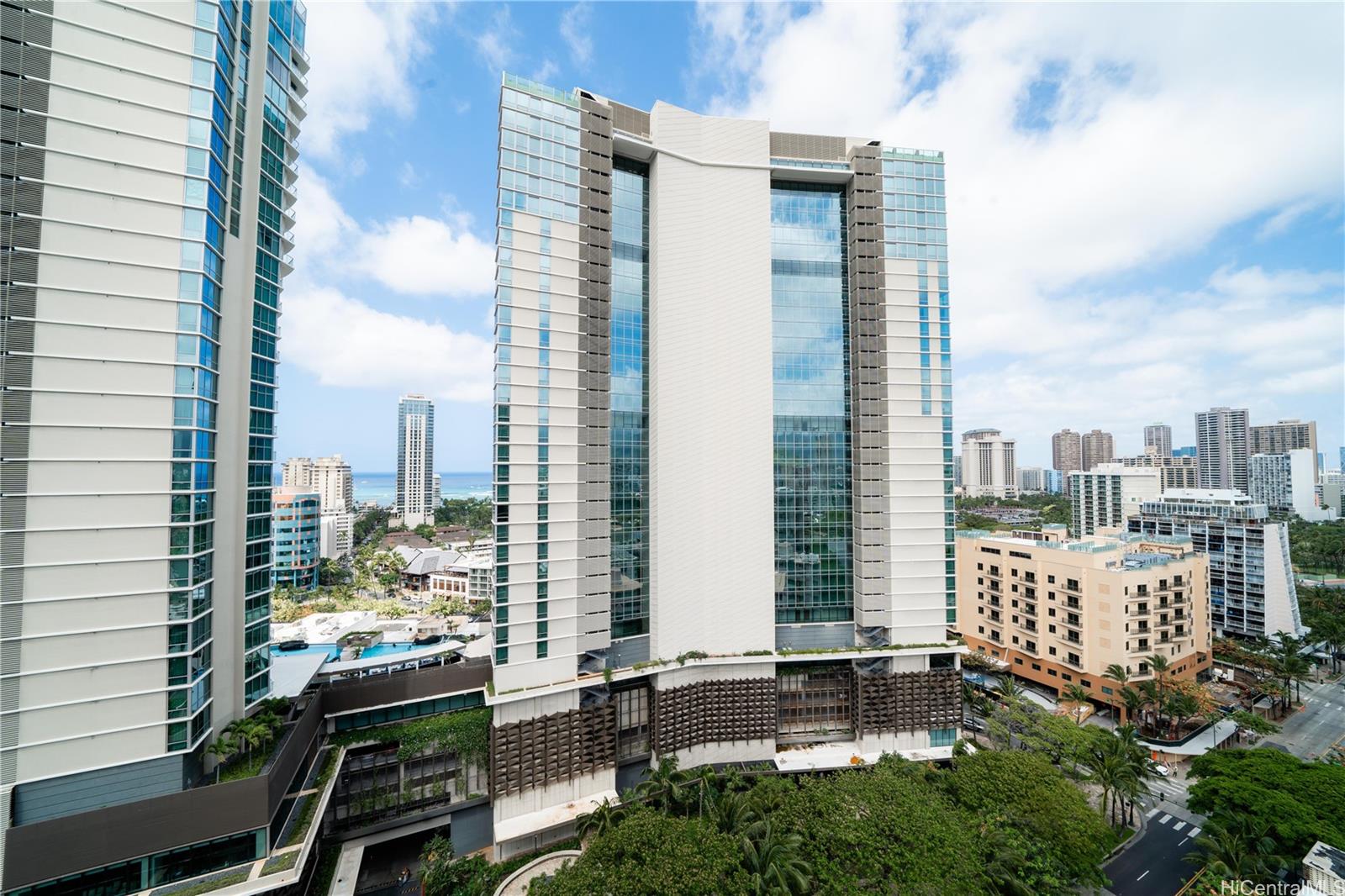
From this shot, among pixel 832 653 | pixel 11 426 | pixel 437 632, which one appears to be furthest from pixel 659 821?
pixel 437 632

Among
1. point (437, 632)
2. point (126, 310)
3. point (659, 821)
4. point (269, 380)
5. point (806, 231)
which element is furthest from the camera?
point (437, 632)

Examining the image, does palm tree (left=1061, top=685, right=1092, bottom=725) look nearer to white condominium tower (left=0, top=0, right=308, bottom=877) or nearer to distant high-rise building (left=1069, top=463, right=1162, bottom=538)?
white condominium tower (left=0, top=0, right=308, bottom=877)

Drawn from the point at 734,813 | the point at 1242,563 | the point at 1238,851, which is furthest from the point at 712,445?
the point at 1242,563

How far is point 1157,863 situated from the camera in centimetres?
3419

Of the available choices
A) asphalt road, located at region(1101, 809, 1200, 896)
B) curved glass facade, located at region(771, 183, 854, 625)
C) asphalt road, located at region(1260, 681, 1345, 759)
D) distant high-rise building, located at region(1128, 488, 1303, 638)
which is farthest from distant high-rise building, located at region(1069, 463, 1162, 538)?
curved glass facade, located at region(771, 183, 854, 625)

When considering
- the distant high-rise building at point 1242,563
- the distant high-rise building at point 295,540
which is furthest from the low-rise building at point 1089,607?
the distant high-rise building at point 295,540

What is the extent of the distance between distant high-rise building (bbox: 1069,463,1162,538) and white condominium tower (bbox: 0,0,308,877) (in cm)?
14684

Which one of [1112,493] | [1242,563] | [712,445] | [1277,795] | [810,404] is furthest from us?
[1112,493]

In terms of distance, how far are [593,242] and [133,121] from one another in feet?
83.3

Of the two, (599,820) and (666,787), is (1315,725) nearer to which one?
(666,787)

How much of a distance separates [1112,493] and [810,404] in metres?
122

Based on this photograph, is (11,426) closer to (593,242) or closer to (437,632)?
(593,242)

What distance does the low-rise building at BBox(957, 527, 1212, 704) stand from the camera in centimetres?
5291

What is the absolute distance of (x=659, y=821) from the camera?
89.4ft
